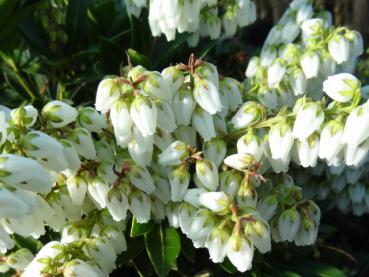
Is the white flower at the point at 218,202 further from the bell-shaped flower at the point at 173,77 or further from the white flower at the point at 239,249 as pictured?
the bell-shaped flower at the point at 173,77

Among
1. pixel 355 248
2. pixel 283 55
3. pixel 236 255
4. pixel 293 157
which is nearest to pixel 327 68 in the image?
pixel 283 55

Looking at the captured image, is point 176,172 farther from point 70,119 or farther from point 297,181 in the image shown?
point 297,181

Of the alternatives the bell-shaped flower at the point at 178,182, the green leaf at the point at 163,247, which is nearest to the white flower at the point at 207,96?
the bell-shaped flower at the point at 178,182

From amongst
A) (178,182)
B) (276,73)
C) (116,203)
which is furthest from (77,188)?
(276,73)

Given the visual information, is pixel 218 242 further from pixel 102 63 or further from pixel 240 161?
pixel 102 63

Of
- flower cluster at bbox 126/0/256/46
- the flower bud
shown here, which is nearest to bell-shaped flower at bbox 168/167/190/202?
the flower bud

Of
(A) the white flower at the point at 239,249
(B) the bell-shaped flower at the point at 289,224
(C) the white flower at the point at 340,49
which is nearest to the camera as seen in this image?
(A) the white flower at the point at 239,249
